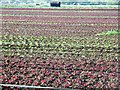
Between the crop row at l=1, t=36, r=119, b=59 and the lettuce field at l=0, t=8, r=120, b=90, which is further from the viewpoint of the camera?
the crop row at l=1, t=36, r=119, b=59

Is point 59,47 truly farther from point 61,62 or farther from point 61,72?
point 61,72

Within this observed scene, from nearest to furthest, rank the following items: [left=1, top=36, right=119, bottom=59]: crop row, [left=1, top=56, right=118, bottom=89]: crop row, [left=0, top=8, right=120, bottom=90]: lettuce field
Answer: [left=1, top=56, right=118, bottom=89]: crop row < [left=0, top=8, right=120, bottom=90]: lettuce field < [left=1, top=36, right=119, bottom=59]: crop row

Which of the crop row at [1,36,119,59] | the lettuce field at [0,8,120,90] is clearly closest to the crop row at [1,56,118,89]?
the lettuce field at [0,8,120,90]

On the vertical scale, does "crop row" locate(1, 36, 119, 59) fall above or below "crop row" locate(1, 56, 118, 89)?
below

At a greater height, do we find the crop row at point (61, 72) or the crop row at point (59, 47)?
the crop row at point (61, 72)

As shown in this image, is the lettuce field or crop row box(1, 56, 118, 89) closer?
crop row box(1, 56, 118, 89)

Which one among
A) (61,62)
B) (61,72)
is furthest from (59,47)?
(61,72)

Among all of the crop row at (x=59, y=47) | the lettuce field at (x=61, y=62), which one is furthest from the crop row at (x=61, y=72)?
the crop row at (x=59, y=47)

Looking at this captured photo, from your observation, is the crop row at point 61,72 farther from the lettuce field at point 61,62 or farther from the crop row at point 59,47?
the crop row at point 59,47

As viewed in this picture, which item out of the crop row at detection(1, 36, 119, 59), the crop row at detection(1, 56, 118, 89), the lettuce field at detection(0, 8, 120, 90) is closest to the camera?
the crop row at detection(1, 56, 118, 89)

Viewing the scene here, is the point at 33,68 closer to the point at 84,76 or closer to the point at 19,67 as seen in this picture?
the point at 19,67

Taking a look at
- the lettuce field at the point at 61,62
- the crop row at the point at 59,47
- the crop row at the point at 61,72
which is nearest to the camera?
the crop row at the point at 61,72

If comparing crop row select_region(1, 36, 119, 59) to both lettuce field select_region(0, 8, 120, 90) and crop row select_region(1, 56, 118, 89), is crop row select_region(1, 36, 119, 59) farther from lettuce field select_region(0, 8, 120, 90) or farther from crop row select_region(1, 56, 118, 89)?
crop row select_region(1, 56, 118, 89)
